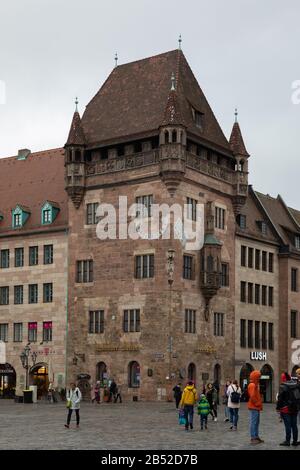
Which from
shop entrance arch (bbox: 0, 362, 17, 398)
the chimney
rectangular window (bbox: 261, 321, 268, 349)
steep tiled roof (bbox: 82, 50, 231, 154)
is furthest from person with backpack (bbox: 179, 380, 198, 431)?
the chimney

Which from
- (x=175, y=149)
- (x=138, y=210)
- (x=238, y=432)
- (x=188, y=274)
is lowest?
(x=238, y=432)

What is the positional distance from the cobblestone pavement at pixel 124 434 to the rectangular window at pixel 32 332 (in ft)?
98.5

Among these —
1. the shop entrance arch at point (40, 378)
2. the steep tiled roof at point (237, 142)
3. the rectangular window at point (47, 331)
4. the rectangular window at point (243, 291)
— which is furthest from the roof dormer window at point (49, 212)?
the rectangular window at point (243, 291)

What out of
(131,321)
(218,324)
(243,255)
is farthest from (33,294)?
(243,255)

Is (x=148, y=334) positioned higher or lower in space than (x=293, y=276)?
lower

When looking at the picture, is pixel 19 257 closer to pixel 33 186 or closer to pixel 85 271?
pixel 33 186

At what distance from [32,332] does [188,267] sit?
15.3 metres

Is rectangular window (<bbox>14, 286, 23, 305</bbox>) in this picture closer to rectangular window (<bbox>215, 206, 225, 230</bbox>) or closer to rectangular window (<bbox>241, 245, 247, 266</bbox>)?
rectangular window (<bbox>215, 206, 225, 230</bbox>)

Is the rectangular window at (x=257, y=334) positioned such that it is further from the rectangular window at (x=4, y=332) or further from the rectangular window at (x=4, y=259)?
the rectangular window at (x=4, y=259)

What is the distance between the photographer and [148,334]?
6925cm

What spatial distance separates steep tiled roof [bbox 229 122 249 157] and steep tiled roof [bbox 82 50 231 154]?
0.56 metres

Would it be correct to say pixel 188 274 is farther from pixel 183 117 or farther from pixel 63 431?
pixel 63 431
